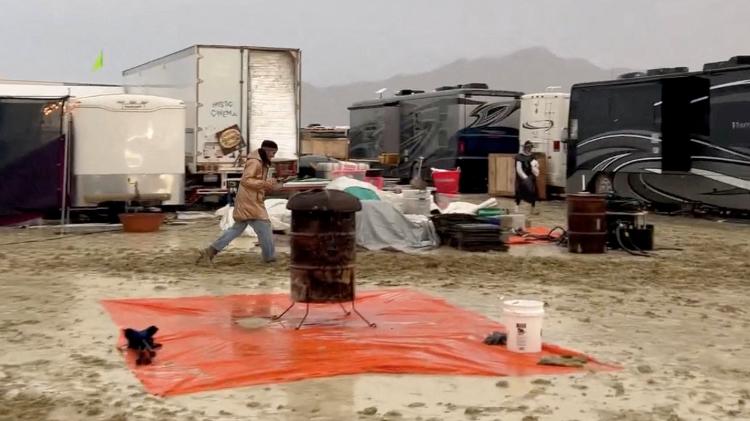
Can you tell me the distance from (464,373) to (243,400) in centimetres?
165

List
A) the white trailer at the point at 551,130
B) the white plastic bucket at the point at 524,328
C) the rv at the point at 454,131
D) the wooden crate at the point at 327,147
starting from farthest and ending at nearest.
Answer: the wooden crate at the point at 327,147 < the rv at the point at 454,131 < the white trailer at the point at 551,130 < the white plastic bucket at the point at 524,328

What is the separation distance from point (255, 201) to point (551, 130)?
1521 cm

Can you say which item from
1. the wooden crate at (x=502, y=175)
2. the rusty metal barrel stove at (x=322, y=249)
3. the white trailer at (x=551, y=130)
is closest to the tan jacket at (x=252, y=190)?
the rusty metal barrel stove at (x=322, y=249)

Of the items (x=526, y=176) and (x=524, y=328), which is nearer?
(x=524, y=328)

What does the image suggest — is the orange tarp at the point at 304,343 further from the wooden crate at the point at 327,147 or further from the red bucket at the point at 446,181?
the wooden crate at the point at 327,147

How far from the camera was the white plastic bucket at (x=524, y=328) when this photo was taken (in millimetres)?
7531

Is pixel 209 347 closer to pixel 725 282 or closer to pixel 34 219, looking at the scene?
pixel 725 282

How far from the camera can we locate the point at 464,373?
6934 millimetres

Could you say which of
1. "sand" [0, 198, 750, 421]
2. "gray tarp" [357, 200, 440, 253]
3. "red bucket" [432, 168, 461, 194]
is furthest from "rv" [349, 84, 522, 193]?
"gray tarp" [357, 200, 440, 253]

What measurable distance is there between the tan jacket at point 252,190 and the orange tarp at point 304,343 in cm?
248

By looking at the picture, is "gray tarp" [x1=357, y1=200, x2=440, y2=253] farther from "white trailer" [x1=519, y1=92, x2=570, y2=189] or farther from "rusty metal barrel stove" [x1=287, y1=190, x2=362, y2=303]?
"white trailer" [x1=519, y1=92, x2=570, y2=189]

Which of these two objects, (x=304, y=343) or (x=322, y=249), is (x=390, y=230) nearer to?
(x=322, y=249)

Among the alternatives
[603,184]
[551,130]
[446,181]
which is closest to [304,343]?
[446,181]

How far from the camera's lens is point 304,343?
7.85 metres
